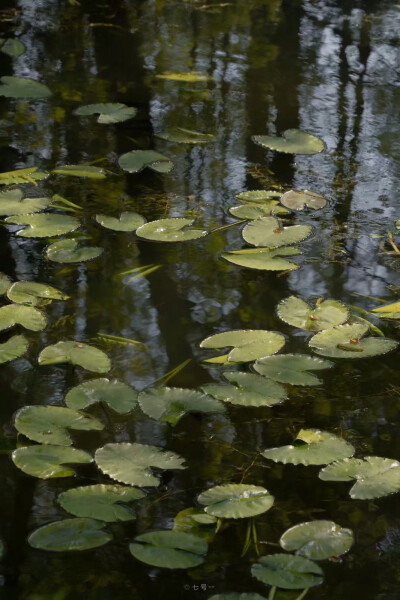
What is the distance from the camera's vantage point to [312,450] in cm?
149

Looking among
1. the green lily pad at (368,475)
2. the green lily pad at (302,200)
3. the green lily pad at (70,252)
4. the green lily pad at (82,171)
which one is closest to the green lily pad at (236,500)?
the green lily pad at (368,475)

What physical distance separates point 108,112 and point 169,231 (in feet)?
2.88

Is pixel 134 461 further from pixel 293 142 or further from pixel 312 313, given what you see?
pixel 293 142

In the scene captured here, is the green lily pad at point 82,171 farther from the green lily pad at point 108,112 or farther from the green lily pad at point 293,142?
the green lily pad at point 293,142

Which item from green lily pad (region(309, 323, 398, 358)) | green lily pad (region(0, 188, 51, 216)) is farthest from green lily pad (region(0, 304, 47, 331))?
green lily pad (region(309, 323, 398, 358))

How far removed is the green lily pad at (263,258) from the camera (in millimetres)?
2070

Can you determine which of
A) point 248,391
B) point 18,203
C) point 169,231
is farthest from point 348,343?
point 18,203

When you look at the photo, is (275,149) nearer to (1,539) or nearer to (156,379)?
(156,379)

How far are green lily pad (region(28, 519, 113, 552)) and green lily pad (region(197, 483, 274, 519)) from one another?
0.17m

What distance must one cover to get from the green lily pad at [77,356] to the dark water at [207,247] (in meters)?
0.03

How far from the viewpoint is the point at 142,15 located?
155 inches

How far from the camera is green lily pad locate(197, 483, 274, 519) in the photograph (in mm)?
1349

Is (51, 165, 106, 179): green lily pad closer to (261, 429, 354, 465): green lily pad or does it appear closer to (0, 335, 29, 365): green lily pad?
(0, 335, 29, 365): green lily pad

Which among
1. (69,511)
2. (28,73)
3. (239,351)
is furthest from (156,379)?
(28,73)
